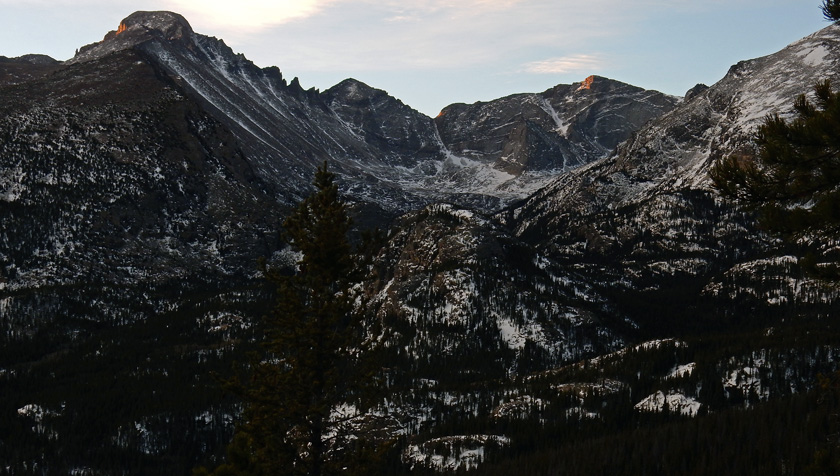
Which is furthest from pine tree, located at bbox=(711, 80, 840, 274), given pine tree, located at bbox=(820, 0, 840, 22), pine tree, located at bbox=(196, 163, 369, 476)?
pine tree, located at bbox=(196, 163, 369, 476)

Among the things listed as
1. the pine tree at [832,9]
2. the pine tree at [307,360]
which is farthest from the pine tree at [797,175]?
the pine tree at [307,360]

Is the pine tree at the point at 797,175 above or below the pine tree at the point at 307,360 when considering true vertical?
above

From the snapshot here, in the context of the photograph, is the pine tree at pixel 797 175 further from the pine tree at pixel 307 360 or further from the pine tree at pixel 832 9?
the pine tree at pixel 307 360

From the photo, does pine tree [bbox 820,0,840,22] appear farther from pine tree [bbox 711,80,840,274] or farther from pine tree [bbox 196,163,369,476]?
pine tree [bbox 196,163,369,476]

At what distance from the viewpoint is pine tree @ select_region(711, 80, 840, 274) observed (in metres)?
19.5

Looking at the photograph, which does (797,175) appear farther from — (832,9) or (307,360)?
(307,360)

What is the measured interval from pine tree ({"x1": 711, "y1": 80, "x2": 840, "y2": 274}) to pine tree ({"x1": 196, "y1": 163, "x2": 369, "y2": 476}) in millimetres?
15824

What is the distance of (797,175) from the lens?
2053cm

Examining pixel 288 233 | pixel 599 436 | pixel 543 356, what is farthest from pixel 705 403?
A: pixel 288 233

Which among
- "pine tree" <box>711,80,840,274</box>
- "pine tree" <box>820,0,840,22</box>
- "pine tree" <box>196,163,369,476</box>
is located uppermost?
"pine tree" <box>820,0,840,22</box>

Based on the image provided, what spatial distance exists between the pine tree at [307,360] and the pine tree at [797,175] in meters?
15.8

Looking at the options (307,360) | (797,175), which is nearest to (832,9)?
(797,175)

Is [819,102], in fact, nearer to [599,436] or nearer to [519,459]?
[519,459]

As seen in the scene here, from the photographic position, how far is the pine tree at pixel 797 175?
63.9 feet
